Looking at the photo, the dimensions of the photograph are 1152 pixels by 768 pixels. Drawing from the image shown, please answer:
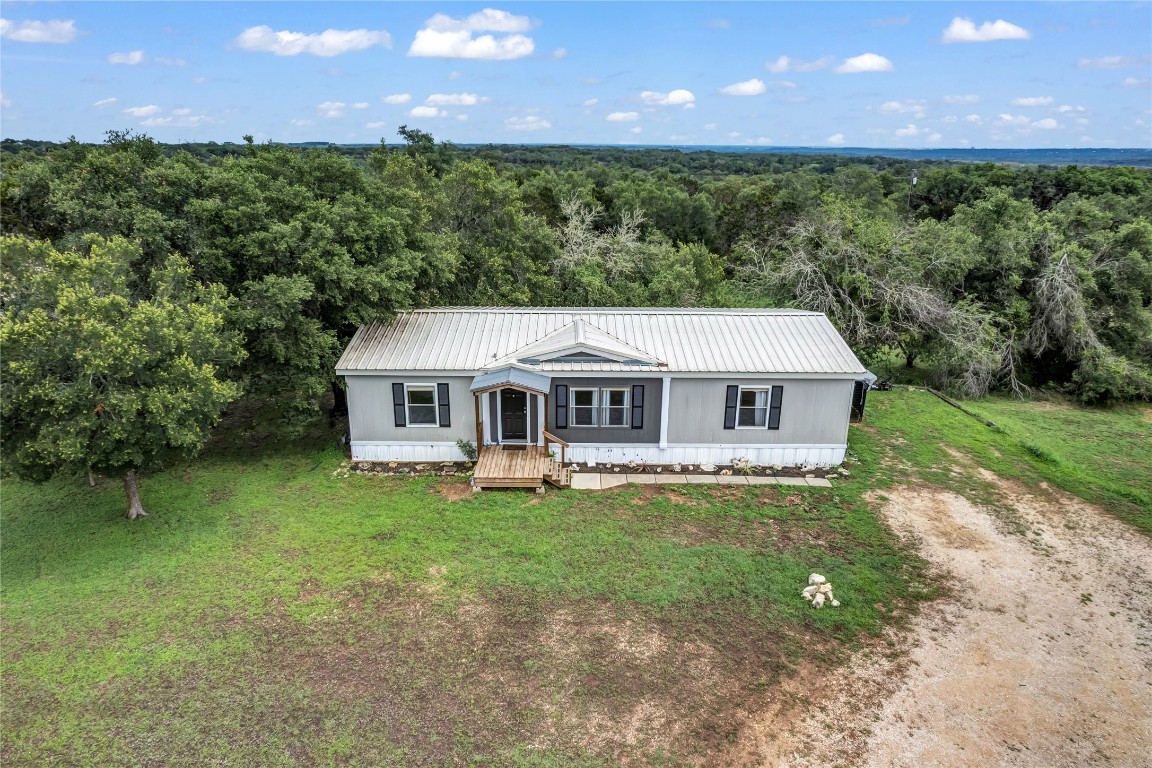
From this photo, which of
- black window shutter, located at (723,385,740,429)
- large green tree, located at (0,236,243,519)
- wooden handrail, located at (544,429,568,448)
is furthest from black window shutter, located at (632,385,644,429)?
large green tree, located at (0,236,243,519)

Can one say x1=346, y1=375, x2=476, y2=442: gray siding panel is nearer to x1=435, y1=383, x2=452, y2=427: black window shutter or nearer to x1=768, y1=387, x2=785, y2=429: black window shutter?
x1=435, y1=383, x2=452, y2=427: black window shutter

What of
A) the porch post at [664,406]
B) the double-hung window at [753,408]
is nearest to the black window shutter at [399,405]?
the porch post at [664,406]

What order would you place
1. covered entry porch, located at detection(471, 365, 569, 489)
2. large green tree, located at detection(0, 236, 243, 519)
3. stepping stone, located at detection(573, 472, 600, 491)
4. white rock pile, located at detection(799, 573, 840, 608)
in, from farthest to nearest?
stepping stone, located at detection(573, 472, 600, 491) < covered entry porch, located at detection(471, 365, 569, 489) < large green tree, located at detection(0, 236, 243, 519) < white rock pile, located at detection(799, 573, 840, 608)

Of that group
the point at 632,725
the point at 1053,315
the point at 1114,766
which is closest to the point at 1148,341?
the point at 1053,315

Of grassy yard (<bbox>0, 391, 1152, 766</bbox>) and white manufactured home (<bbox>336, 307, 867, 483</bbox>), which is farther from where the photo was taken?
white manufactured home (<bbox>336, 307, 867, 483</bbox>)

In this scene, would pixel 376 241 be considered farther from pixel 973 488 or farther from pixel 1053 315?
pixel 1053 315

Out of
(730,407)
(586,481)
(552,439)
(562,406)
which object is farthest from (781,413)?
(552,439)

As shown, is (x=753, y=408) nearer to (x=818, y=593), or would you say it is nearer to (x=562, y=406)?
(x=562, y=406)

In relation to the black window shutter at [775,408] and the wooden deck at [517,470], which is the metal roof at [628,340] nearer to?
the black window shutter at [775,408]
